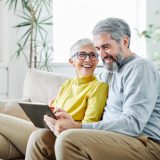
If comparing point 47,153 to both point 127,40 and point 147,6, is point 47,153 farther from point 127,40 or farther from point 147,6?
point 147,6

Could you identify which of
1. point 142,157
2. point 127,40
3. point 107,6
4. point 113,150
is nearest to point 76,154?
point 113,150

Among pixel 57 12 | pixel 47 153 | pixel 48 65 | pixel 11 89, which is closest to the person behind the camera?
pixel 47 153

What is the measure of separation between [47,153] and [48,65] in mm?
2747

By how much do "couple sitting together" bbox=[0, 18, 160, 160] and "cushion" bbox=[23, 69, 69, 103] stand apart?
→ 0.55 m

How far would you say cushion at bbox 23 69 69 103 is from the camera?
3.37m

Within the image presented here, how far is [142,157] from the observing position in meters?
2.35

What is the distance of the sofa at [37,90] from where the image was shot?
3287 mm

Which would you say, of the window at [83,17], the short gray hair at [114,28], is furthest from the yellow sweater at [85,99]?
the window at [83,17]

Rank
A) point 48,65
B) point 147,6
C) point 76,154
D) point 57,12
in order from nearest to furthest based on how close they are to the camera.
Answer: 1. point 76,154
2. point 48,65
3. point 57,12
4. point 147,6

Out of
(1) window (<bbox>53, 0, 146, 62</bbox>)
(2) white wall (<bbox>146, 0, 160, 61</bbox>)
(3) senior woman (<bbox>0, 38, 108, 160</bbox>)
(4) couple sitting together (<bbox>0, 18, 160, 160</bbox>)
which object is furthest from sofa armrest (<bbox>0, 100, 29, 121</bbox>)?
(2) white wall (<bbox>146, 0, 160, 61</bbox>)

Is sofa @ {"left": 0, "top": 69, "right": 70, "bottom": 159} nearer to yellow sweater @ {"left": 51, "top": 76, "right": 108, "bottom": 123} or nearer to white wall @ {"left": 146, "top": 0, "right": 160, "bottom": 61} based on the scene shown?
yellow sweater @ {"left": 51, "top": 76, "right": 108, "bottom": 123}

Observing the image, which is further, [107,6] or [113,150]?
[107,6]

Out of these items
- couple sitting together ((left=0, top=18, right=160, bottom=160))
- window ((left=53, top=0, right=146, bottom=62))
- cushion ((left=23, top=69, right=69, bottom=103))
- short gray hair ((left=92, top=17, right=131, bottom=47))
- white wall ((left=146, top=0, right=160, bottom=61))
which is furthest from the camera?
white wall ((left=146, top=0, right=160, bottom=61))

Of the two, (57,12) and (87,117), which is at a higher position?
(57,12)
